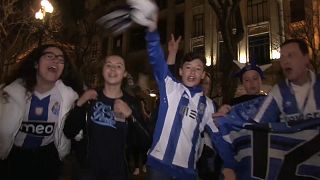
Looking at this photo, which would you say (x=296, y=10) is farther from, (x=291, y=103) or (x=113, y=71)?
(x=113, y=71)

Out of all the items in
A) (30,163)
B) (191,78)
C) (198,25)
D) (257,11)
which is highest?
(257,11)

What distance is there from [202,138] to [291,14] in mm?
23529

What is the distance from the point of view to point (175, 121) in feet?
12.3

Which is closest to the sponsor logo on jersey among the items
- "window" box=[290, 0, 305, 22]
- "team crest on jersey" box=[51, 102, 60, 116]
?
"team crest on jersey" box=[51, 102, 60, 116]

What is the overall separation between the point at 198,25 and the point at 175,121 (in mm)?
28568

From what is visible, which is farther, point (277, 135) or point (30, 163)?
point (30, 163)

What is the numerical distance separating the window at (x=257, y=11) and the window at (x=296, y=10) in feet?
6.90

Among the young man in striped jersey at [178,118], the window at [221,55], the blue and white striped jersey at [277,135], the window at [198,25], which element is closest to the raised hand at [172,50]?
the young man in striped jersey at [178,118]

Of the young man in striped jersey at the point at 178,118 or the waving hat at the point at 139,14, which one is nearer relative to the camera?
the young man in striped jersey at the point at 178,118

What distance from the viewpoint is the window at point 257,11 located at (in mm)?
27469

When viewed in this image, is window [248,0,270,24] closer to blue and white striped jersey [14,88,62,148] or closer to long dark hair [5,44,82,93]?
long dark hair [5,44,82,93]

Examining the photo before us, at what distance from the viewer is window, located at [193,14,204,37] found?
31203 millimetres

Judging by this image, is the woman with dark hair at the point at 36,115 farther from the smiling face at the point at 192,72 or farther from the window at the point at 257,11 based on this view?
the window at the point at 257,11

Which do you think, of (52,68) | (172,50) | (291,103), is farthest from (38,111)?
(291,103)
